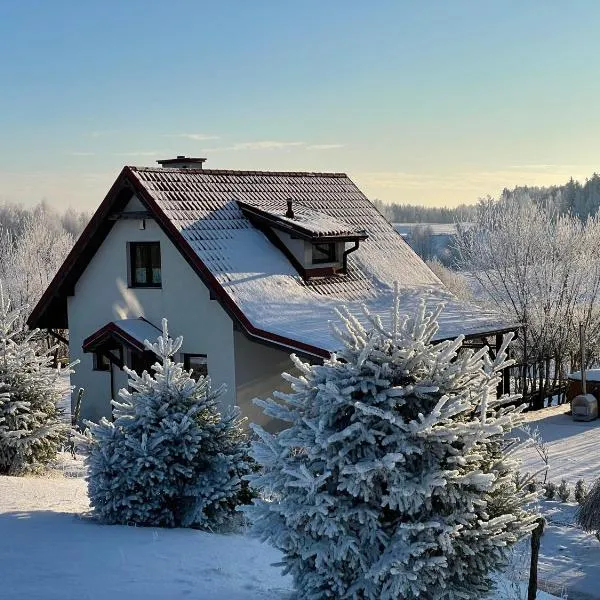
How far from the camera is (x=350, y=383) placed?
6367 mm

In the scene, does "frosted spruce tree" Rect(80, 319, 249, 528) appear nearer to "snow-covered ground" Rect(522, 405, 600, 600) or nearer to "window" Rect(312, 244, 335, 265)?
"snow-covered ground" Rect(522, 405, 600, 600)

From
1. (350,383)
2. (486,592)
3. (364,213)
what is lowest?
(486,592)

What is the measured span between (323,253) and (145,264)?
424 cm

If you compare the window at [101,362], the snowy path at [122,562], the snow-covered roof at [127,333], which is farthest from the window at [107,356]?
the snowy path at [122,562]

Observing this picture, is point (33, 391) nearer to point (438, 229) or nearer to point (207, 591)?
point (207, 591)

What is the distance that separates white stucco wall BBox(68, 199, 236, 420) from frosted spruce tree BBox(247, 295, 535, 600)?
10.5m

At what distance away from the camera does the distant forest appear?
35812 millimetres

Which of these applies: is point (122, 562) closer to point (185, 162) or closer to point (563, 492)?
point (563, 492)

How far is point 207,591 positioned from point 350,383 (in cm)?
218

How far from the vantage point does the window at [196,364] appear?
1741cm

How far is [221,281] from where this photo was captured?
1653 cm

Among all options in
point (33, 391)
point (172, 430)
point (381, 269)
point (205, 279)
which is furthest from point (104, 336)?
point (172, 430)

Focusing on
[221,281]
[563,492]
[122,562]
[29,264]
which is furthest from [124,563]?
[29,264]

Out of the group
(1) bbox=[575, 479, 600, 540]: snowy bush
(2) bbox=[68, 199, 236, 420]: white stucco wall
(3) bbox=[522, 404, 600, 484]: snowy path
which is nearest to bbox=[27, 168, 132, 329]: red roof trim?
(2) bbox=[68, 199, 236, 420]: white stucco wall
